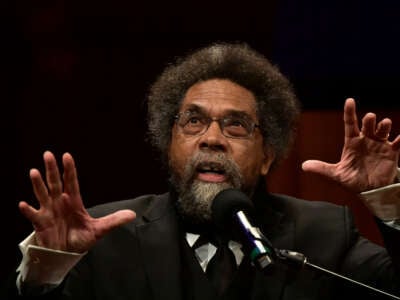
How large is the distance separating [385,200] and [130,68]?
1.60 m

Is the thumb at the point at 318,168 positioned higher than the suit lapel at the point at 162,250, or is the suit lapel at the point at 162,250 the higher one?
the thumb at the point at 318,168

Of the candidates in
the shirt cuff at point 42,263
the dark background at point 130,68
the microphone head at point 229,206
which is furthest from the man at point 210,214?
the dark background at point 130,68

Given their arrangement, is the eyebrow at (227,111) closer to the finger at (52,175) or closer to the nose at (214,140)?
the nose at (214,140)

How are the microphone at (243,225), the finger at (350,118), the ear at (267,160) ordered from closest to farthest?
the microphone at (243,225) → the finger at (350,118) → the ear at (267,160)

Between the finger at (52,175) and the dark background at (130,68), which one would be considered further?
the dark background at (130,68)

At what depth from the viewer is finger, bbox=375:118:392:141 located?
1.72 metres

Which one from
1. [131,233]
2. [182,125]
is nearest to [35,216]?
[131,233]

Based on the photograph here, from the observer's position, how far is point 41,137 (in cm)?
285

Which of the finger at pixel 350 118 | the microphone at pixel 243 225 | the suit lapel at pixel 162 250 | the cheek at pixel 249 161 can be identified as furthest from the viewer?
the cheek at pixel 249 161

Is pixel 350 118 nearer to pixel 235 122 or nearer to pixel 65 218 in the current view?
pixel 235 122

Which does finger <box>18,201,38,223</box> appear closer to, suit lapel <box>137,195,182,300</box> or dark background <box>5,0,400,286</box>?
Answer: suit lapel <box>137,195,182,300</box>

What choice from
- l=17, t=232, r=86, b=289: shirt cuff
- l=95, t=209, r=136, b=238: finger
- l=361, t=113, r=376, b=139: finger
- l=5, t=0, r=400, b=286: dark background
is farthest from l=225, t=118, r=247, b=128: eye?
l=5, t=0, r=400, b=286: dark background

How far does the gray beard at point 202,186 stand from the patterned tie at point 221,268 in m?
0.11

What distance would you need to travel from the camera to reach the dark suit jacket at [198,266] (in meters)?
1.91
